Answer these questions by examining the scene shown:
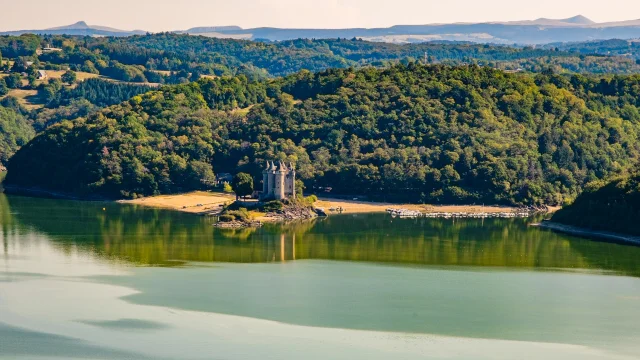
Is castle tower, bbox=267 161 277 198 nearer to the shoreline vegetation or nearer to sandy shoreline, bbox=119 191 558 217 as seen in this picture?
sandy shoreline, bbox=119 191 558 217

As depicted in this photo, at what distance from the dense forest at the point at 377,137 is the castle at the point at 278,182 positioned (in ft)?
23.9

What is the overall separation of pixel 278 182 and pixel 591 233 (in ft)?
53.1

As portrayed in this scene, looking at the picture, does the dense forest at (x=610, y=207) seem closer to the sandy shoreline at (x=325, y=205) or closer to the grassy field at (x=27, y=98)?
the sandy shoreline at (x=325, y=205)

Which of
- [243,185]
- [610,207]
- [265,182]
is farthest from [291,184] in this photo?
[610,207]

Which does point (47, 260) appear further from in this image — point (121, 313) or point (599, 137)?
point (599, 137)

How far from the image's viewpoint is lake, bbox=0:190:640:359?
3394cm

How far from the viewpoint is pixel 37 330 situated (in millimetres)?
35094

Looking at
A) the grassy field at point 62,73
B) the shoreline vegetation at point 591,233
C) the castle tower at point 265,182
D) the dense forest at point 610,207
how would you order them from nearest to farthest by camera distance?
the shoreline vegetation at point 591,233, the dense forest at point 610,207, the castle tower at point 265,182, the grassy field at point 62,73

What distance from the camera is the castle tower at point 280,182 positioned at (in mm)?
63097

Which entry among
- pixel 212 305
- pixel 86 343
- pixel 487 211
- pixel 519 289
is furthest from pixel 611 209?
pixel 86 343

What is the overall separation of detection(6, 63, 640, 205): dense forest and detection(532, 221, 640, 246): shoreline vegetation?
8061 millimetres

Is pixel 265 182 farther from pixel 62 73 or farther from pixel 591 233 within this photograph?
pixel 62 73

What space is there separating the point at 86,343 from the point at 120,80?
279 feet

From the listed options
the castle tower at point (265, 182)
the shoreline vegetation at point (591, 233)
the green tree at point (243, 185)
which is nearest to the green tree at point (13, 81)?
the green tree at point (243, 185)
